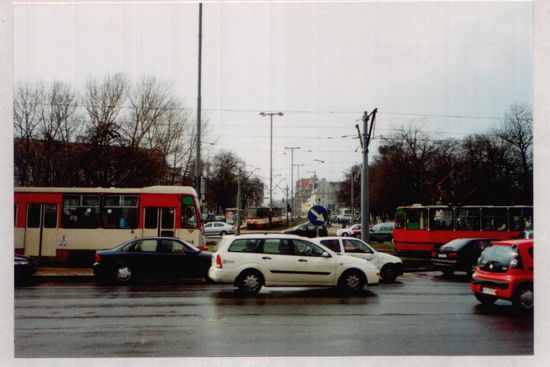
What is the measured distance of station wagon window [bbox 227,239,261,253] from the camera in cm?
1272

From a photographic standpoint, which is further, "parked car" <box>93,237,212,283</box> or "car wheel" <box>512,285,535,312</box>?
"parked car" <box>93,237,212,283</box>

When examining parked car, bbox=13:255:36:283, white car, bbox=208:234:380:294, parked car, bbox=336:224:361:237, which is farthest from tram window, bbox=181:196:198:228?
parked car, bbox=336:224:361:237

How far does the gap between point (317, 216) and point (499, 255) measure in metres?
5.86

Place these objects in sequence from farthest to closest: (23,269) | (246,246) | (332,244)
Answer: (332,244) < (23,269) < (246,246)

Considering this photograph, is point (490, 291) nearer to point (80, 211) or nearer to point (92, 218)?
point (92, 218)

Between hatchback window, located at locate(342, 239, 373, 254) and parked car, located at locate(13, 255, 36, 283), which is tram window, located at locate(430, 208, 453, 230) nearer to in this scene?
hatchback window, located at locate(342, 239, 373, 254)


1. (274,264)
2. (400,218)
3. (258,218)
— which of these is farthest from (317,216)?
(258,218)

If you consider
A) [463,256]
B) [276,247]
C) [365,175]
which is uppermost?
[365,175]

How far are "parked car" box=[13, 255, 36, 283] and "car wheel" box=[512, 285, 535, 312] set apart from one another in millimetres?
12691

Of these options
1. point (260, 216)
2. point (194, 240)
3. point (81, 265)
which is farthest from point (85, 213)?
point (260, 216)

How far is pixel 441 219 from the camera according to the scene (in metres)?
24.8

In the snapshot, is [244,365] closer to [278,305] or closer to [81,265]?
[278,305]

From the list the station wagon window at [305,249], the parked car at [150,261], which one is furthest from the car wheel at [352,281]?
the parked car at [150,261]

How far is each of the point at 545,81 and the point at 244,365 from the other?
7592 millimetres
